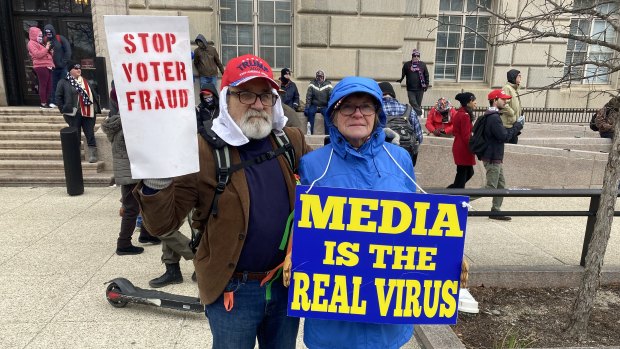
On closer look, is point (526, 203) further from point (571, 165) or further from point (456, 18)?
point (456, 18)

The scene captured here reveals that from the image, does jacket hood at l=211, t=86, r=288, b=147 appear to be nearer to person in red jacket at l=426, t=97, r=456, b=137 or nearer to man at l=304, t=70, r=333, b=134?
person in red jacket at l=426, t=97, r=456, b=137

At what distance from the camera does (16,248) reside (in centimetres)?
513

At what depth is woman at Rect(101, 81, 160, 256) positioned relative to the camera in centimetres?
460

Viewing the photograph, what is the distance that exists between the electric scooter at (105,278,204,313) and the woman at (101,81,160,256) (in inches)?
44.0

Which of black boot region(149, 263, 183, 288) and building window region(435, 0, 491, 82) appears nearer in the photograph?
black boot region(149, 263, 183, 288)

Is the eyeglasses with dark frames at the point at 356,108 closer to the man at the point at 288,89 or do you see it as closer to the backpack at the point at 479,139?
the backpack at the point at 479,139

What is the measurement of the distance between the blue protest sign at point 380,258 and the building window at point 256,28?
10.7m

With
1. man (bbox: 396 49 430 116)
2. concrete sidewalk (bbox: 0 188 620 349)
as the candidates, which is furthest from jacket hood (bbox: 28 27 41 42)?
man (bbox: 396 49 430 116)

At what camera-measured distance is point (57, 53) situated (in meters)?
10.6

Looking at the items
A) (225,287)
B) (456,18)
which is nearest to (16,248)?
(225,287)

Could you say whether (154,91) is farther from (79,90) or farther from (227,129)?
(79,90)

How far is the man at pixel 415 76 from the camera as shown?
11.4 m

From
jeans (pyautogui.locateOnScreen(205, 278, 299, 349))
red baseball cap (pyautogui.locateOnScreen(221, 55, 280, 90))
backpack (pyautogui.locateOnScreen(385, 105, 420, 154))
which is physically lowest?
jeans (pyautogui.locateOnScreen(205, 278, 299, 349))

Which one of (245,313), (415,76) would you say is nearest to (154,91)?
(245,313)
